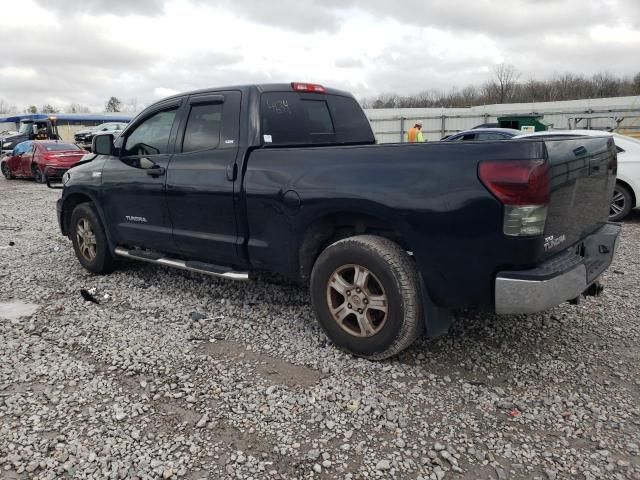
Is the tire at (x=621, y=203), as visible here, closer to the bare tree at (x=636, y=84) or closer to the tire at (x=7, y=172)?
the tire at (x=7, y=172)

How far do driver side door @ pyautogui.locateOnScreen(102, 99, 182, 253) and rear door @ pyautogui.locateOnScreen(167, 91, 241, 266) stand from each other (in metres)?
0.15

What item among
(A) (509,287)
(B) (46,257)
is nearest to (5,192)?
(B) (46,257)

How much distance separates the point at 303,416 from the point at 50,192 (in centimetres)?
1506

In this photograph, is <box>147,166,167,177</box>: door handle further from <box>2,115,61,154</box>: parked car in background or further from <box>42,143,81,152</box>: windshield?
<box>2,115,61,154</box>: parked car in background

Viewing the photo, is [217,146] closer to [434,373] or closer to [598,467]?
[434,373]

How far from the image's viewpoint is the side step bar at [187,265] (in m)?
4.33

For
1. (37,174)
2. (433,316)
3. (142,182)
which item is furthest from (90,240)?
(37,174)

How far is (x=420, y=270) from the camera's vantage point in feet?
10.9

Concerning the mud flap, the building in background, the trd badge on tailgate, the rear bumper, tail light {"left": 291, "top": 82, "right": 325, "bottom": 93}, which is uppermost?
the building in background

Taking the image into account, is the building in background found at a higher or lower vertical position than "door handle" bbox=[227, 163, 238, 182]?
higher

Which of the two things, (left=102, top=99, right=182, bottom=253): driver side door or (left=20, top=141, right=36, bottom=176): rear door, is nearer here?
(left=102, top=99, right=182, bottom=253): driver side door

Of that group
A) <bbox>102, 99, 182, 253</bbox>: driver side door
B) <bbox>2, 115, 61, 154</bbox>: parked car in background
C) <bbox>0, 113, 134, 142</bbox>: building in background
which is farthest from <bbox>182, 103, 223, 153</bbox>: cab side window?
<bbox>0, 113, 134, 142</bbox>: building in background

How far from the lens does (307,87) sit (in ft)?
15.7

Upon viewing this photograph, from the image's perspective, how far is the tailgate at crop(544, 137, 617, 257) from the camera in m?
3.05
